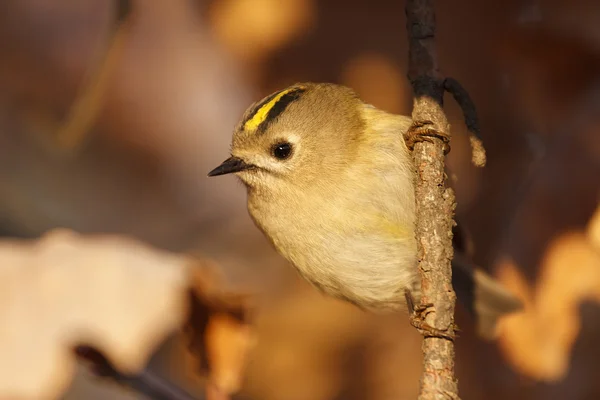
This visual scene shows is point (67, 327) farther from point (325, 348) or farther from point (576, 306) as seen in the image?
point (576, 306)

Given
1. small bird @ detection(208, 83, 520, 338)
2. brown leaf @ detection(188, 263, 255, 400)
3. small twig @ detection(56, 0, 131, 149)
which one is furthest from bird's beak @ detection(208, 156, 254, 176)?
small twig @ detection(56, 0, 131, 149)

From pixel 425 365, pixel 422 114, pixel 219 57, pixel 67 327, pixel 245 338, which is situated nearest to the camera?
pixel 425 365

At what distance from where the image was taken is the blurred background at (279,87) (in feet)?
4.88

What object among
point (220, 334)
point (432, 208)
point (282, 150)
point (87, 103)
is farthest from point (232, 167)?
point (87, 103)

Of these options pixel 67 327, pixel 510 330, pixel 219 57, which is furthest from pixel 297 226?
pixel 219 57

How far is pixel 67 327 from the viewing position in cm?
165

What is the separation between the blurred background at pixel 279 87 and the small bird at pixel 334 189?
37 centimetres

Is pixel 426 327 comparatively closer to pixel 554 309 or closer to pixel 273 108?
pixel 273 108

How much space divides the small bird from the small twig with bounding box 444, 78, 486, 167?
141mm

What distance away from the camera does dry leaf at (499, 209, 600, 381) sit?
141 cm

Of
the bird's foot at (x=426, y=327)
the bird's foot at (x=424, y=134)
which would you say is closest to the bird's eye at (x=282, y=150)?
the bird's foot at (x=424, y=134)

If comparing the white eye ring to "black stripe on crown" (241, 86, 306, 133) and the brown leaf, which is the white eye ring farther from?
the brown leaf

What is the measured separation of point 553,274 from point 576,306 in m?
0.07

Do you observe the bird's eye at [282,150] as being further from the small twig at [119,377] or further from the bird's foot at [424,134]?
the small twig at [119,377]
